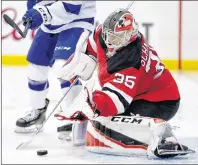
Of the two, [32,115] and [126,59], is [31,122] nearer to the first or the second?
[32,115]

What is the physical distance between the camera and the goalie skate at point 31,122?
2787 mm

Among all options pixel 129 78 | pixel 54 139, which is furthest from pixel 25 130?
pixel 129 78

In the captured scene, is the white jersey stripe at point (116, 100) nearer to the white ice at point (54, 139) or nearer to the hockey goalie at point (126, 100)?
the hockey goalie at point (126, 100)

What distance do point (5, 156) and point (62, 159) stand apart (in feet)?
0.74

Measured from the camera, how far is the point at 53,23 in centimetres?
271

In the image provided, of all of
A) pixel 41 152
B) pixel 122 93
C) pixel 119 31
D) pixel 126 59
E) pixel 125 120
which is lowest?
pixel 41 152

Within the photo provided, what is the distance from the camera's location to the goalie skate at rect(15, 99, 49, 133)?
9.14 ft

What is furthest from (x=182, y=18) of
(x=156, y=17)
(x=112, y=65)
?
(x=112, y=65)

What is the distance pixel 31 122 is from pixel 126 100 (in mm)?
783

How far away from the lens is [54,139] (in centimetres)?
262

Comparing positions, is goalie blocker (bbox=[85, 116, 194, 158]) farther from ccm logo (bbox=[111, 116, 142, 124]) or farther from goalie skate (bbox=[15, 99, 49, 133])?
goalie skate (bbox=[15, 99, 49, 133])

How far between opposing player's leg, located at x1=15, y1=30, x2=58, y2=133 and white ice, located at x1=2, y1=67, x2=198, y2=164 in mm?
66

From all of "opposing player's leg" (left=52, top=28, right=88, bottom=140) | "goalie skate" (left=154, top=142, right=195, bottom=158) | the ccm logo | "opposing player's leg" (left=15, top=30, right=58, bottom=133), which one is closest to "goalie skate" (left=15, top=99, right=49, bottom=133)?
A: "opposing player's leg" (left=15, top=30, right=58, bottom=133)

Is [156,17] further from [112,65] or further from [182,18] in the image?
[112,65]
